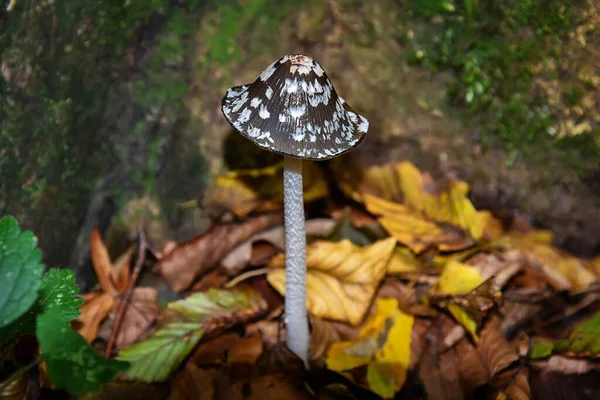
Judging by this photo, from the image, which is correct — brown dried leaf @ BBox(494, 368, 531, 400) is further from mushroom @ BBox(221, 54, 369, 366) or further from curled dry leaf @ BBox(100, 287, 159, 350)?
curled dry leaf @ BBox(100, 287, 159, 350)

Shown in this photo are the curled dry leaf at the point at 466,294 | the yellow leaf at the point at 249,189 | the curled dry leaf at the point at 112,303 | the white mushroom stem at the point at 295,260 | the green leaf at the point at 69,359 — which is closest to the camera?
the green leaf at the point at 69,359

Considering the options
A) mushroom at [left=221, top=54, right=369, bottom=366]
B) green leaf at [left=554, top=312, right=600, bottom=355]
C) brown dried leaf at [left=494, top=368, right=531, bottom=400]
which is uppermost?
mushroom at [left=221, top=54, right=369, bottom=366]

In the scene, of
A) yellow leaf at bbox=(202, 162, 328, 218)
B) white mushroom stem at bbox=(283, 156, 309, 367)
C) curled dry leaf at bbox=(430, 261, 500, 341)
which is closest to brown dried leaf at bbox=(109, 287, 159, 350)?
yellow leaf at bbox=(202, 162, 328, 218)

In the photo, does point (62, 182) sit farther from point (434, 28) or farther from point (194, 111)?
point (434, 28)

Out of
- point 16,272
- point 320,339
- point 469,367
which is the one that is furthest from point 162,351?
point 469,367

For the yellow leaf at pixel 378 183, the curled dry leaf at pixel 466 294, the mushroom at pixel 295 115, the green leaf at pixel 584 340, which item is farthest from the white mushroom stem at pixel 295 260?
the green leaf at pixel 584 340

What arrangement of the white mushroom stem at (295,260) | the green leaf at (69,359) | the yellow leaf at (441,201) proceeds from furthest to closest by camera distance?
the yellow leaf at (441,201) < the white mushroom stem at (295,260) < the green leaf at (69,359)

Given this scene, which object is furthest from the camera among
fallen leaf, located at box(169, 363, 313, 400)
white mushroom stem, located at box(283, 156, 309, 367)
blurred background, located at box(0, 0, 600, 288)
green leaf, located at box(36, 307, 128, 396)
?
blurred background, located at box(0, 0, 600, 288)

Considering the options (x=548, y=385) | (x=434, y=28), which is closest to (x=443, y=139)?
(x=434, y=28)

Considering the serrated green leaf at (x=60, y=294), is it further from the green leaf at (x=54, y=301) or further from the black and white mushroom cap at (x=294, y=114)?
the black and white mushroom cap at (x=294, y=114)
